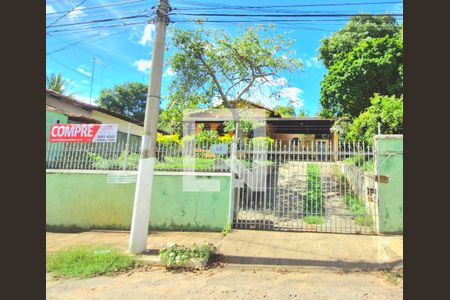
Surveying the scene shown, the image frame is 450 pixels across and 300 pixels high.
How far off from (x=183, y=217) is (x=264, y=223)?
1.91 meters

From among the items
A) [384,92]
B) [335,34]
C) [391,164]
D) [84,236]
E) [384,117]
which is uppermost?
[335,34]

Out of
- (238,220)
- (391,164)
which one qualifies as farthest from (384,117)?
(238,220)

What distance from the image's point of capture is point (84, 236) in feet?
22.0

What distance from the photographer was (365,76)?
47.4ft

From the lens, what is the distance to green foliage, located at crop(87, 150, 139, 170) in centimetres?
734

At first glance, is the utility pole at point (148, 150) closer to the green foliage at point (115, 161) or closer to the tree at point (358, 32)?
the green foliage at point (115, 161)

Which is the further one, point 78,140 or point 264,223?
point 78,140

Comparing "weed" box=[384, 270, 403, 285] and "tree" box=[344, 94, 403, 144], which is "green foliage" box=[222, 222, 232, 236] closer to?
"weed" box=[384, 270, 403, 285]

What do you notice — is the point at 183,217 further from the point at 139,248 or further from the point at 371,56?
the point at 371,56

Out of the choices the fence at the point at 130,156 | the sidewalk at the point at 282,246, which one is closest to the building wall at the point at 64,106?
the fence at the point at 130,156

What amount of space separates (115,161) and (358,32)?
16.2m

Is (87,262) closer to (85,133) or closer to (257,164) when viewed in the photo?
(85,133)

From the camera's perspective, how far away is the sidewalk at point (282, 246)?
483cm

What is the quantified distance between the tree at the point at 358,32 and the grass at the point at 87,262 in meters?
16.2
